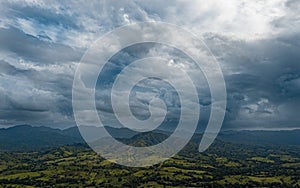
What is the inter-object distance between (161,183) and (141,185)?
1175 cm

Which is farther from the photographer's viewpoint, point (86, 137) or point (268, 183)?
point (268, 183)

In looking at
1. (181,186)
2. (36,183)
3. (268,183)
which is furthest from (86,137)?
(268,183)

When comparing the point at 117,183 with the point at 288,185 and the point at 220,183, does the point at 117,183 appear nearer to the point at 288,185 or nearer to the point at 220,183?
the point at 220,183

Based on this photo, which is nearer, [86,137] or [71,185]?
[86,137]

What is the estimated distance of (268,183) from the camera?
198 metres

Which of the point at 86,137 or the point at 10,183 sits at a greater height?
the point at 86,137

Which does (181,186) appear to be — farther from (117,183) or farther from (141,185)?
(117,183)

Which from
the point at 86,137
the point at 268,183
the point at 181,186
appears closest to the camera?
the point at 86,137

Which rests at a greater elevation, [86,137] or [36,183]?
[86,137]

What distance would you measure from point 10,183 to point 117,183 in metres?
59.7

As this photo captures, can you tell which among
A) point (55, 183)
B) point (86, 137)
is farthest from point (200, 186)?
point (86, 137)

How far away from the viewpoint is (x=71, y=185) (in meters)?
190

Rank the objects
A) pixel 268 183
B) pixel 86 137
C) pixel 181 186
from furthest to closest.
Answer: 1. pixel 268 183
2. pixel 181 186
3. pixel 86 137

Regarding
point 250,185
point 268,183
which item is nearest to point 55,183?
point 250,185
